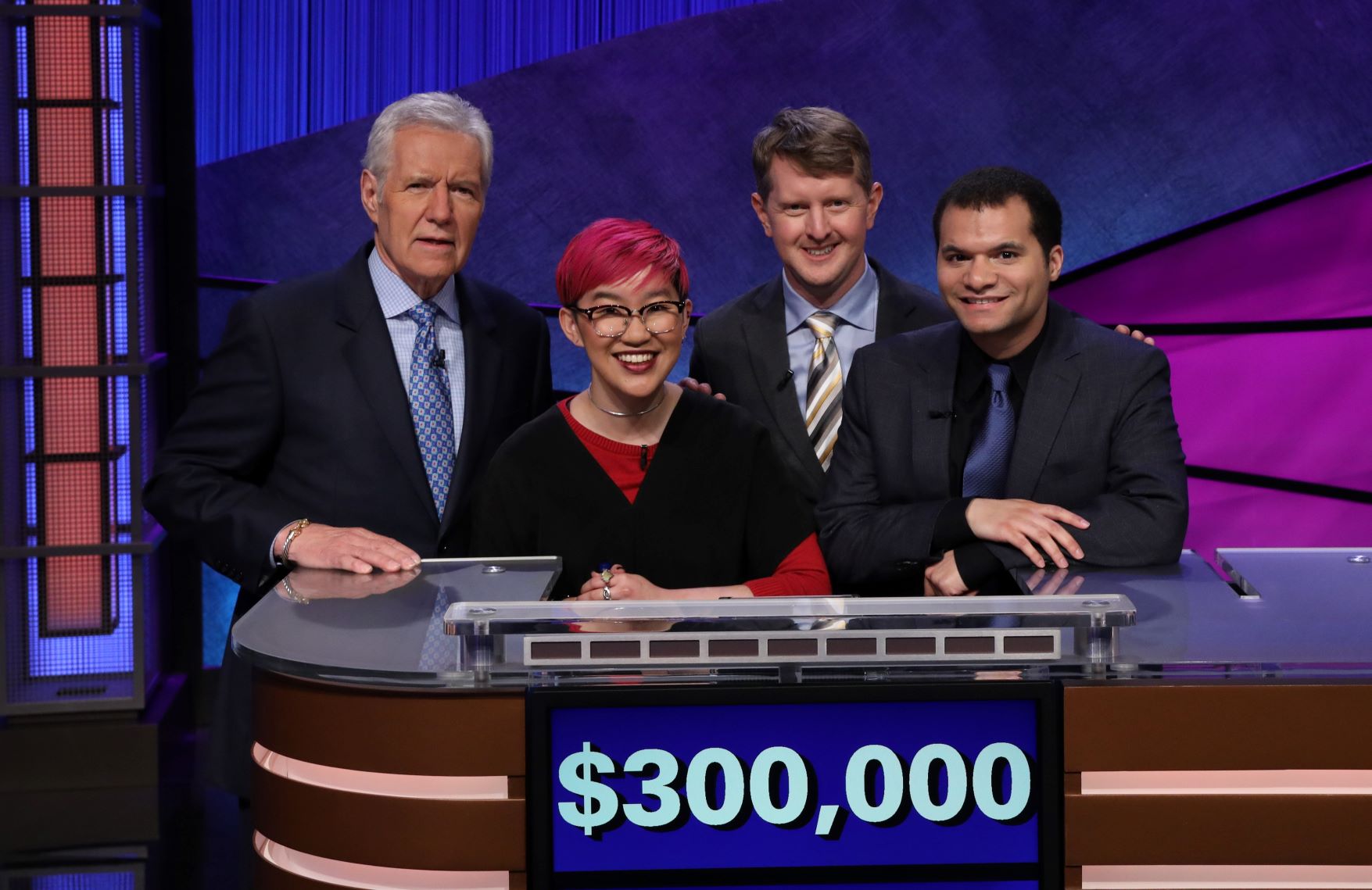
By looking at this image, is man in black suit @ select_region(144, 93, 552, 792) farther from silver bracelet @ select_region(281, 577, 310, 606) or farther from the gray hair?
silver bracelet @ select_region(281, 577, 310, 606)

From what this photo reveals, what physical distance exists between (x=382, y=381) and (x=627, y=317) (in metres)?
0.83

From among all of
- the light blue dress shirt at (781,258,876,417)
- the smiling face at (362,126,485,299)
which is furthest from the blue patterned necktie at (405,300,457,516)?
the light blue dress shirt at (781,258,876,417)

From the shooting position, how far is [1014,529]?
2.75 m

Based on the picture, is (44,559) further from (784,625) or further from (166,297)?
(784,625)

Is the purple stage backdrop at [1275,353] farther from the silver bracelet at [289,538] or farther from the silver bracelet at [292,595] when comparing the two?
the silver bracelet at [292,595]

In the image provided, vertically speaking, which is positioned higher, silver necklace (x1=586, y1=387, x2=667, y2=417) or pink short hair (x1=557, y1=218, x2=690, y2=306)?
pink short hair (x1=557, y1=218, x2=690, y2=306)

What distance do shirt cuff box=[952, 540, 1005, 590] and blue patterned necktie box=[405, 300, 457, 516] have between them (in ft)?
3.99

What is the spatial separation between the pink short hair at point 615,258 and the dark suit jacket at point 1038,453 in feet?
1.74

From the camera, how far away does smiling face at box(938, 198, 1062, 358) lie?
296cm

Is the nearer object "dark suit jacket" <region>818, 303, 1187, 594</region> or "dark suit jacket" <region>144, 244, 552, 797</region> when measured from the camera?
"dark suit jacket" <region>818, 303, 1187, 594</region>

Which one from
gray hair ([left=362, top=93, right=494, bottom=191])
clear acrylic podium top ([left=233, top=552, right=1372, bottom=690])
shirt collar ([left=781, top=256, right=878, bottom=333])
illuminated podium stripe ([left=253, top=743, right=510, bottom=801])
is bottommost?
illuminated podium stripe ([left=253, top=743, right=510, bottom=801])

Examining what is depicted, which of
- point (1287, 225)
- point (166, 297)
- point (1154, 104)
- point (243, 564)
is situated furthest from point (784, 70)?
point (243, 564)

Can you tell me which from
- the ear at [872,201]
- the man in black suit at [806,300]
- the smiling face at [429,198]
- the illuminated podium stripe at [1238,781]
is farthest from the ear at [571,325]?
the illuminated podium stripe at [1238,781]

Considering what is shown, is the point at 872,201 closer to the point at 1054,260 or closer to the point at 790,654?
the point at 1054,260
